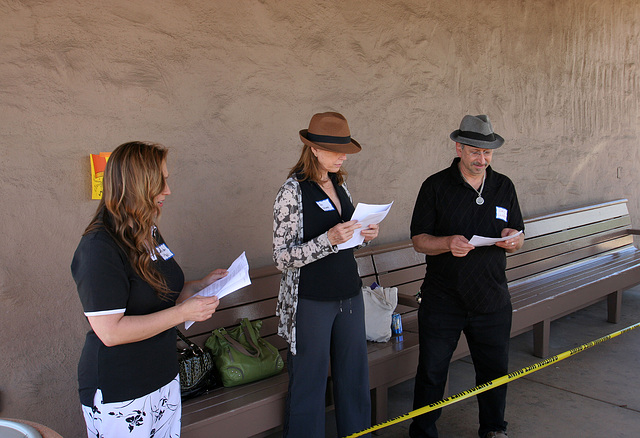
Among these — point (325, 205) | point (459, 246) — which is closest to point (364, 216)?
point (325, 205)

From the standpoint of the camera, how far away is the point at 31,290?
297 cm

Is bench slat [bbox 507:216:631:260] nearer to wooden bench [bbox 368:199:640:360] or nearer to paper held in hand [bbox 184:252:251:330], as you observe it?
wooden bench [bbox 368:199:640:360]

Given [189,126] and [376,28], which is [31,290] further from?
[376,28]

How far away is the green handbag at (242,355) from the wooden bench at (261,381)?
0.05m

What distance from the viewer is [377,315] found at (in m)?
3.71

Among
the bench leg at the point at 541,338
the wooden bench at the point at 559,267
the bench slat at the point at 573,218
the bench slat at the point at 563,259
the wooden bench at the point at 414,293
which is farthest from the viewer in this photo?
the bench slat at the point at 573,218

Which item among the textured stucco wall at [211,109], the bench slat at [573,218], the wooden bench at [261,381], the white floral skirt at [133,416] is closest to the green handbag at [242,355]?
the wooden bench at [261,381]

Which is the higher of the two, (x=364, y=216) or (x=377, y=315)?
(x=364, y=216)

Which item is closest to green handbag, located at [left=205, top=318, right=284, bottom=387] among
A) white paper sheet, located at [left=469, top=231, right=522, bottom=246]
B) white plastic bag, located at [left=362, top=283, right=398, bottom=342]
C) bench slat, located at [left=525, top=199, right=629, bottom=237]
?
white plastic bag, located at [left=362, top=283, right=398, bottom=342]

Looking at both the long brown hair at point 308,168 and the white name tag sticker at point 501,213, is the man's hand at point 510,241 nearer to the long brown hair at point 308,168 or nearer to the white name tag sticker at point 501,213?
the white name tag sticker at point 501,213

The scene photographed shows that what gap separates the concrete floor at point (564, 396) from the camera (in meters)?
3.61

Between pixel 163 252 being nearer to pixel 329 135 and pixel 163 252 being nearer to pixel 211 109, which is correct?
pixel 329 135

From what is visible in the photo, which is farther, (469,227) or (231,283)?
(469,227)

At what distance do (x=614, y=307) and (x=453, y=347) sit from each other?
335 centimetres
